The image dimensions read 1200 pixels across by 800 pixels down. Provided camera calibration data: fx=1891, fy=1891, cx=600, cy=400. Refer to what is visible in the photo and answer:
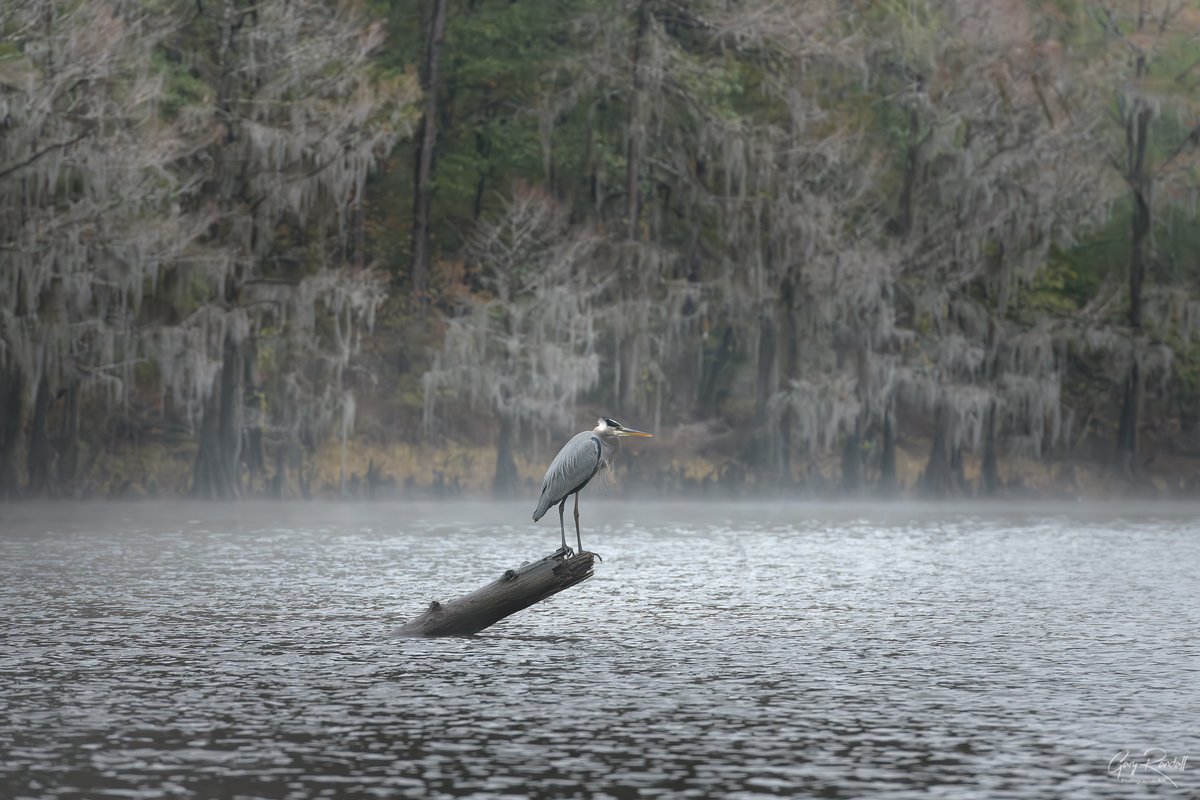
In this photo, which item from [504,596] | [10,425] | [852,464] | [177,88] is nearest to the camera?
[504,596]

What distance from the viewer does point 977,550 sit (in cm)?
2908

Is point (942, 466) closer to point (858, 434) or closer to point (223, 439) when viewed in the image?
point (858, 434)

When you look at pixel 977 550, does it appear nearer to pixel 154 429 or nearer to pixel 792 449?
pixel 792 449

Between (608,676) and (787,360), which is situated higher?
(787,360)

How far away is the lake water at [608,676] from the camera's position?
10648 mm

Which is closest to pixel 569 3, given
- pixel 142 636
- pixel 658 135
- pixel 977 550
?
pixel 658 135

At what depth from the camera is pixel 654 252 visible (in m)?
46.8

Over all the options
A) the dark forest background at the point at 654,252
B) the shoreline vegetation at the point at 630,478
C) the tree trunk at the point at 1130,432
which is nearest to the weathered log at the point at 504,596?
the dark forest background at the point at 654,252

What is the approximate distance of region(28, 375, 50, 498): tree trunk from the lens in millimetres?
39844

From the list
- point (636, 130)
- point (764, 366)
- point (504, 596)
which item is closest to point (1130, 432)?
point (764, 366)

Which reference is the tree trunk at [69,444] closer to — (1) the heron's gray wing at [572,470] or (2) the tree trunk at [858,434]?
(2) the tree trunk at [858,434]

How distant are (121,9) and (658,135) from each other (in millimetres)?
13937

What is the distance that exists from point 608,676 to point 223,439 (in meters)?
28.8

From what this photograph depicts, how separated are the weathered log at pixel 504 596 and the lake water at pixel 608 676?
31 centimetres
